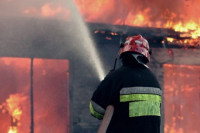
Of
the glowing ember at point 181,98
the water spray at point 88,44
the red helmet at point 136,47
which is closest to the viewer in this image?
the red helmet at point 136,47

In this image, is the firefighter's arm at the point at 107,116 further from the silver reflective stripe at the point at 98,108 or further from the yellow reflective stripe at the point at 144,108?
the yellow reflective stripe at the point at 144,108

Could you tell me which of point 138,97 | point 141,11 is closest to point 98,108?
point 138,97

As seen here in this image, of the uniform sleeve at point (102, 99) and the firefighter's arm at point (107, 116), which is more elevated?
the uniform sleeve at point (102, 99)

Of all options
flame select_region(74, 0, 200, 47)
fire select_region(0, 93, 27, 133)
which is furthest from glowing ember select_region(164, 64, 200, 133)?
fire select_region(0, 93, 27, 133)

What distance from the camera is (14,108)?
740cm

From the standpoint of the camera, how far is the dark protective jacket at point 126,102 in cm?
291

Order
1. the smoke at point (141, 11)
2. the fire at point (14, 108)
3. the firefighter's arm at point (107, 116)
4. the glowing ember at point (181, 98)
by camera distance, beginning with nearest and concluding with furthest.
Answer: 1. the firefighter's arm at point (107, 116)
2. the fire at point (14, 108)
3. the smoke at point (141, 11)
4. the glowing ember at point (181, 98)

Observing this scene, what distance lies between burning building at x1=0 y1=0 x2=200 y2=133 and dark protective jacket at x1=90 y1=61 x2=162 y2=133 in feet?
15.5

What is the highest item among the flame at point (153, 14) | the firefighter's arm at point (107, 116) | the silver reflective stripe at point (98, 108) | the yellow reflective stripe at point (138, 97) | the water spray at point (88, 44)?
the flame at point (153, 14)

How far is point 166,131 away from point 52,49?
3.82 meters

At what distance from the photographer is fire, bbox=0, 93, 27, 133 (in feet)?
24.1

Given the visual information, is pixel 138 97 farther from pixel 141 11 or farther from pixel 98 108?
pixel 141 11

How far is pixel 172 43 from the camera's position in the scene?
8820 mm

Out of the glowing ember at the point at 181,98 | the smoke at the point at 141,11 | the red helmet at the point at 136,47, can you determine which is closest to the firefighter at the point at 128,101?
the red helmet at the point at 136,47
